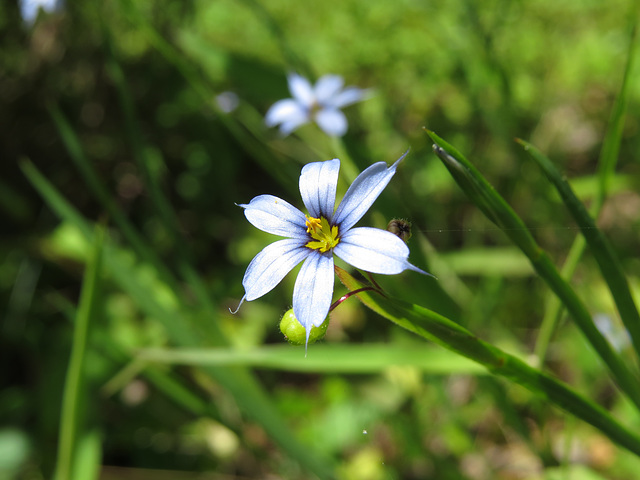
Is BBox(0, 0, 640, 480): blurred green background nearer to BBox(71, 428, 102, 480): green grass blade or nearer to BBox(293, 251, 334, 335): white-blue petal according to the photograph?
BBox(71, 428, 102, 480): green grass blade

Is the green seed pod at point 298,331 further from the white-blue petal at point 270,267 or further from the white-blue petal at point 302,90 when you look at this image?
the white-blue petal at point 302,90

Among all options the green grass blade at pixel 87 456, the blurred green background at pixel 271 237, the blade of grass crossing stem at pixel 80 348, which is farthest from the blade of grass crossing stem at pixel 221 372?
the green grass blade at pixel 87 456

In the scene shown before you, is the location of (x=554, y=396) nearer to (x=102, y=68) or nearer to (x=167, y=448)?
(x=167, y=448)

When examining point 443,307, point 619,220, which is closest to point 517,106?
point 619,220

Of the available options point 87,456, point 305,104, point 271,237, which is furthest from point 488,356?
point 271,237

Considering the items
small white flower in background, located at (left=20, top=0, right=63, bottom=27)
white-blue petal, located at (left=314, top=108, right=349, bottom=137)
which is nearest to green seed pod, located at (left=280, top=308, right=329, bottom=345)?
white-blue petal, located at (left=314, top=108, right=349, bottom=137)

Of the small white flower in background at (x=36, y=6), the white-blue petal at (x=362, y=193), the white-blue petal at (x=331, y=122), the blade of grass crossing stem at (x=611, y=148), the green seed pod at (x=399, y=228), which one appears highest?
the small white flower in background at (x=36, y=6)
